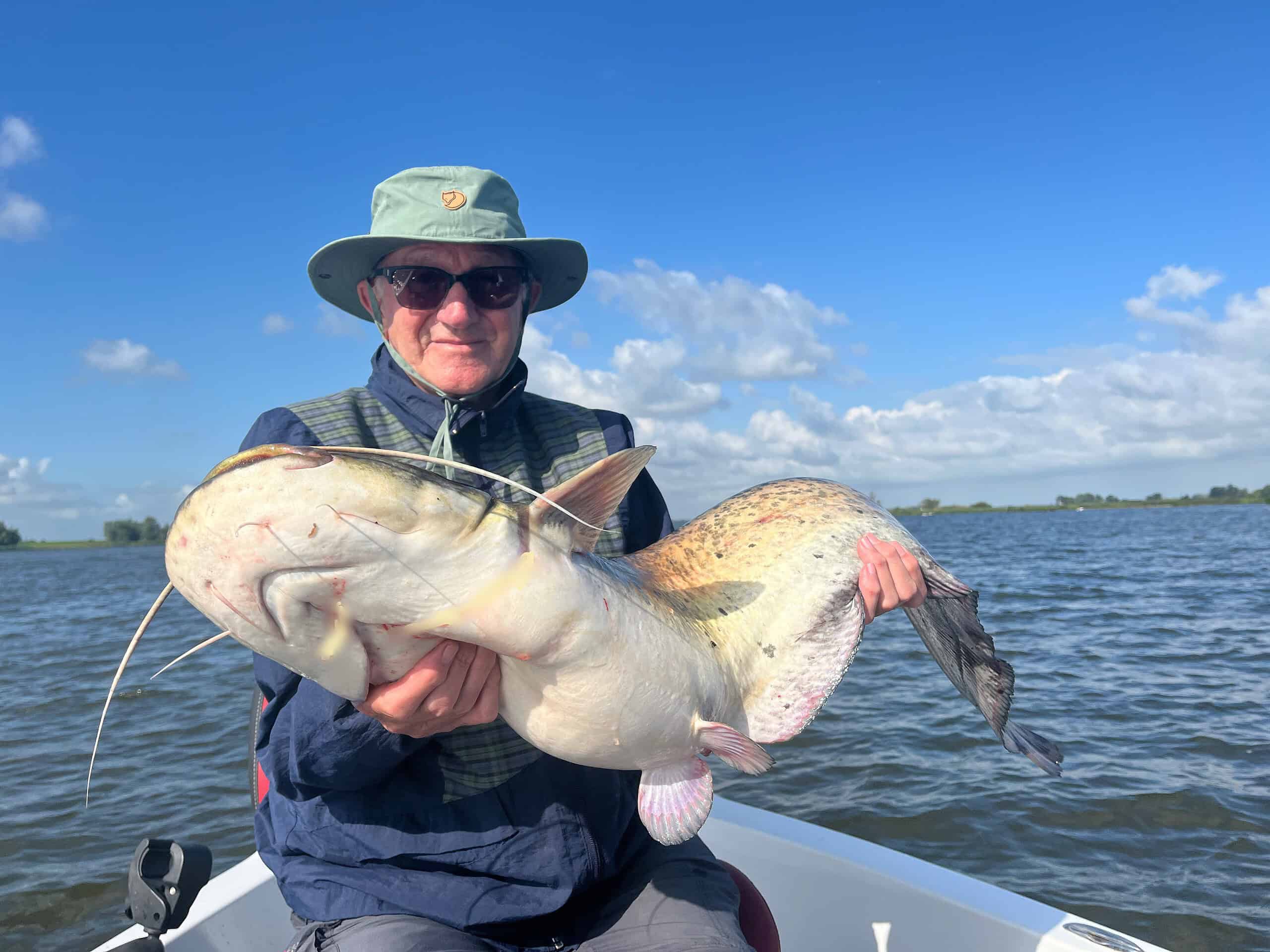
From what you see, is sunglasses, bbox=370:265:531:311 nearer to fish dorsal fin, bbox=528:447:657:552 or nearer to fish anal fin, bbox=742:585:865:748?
fish dorsal fin, bbox=528:447:657:552

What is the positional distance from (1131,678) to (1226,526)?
6464cm

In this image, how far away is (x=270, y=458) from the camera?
1.48 metres

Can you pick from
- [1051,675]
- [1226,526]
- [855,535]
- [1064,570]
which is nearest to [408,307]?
[855,535]

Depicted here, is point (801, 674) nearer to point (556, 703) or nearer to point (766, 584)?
point (766, 584)

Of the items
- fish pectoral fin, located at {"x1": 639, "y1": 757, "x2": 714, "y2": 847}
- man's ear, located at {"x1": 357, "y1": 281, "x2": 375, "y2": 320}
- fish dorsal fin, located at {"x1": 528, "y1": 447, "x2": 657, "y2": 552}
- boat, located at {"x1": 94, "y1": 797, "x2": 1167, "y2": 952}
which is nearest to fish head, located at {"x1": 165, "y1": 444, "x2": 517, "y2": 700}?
fish dorsal fin, located at {"x1": 528, "y1": 447, "x2": 657, "y2": 552}

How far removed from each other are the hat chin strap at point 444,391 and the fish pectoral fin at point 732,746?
1.19m

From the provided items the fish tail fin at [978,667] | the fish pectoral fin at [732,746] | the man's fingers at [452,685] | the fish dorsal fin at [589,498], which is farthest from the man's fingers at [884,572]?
the man's fingers at [452,685]

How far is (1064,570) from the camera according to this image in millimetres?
29594

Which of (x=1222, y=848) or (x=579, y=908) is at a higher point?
(x=579, y=908)

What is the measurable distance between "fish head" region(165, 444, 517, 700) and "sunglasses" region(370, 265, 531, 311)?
4.53ft

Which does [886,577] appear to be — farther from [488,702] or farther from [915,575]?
[488,702]

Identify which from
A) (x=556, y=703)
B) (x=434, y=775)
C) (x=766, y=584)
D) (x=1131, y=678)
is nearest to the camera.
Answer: (x=556, y=703)

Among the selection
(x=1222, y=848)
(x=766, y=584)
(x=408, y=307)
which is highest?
(x=408, y=307)

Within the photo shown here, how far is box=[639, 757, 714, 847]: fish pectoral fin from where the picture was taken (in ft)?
7.67
